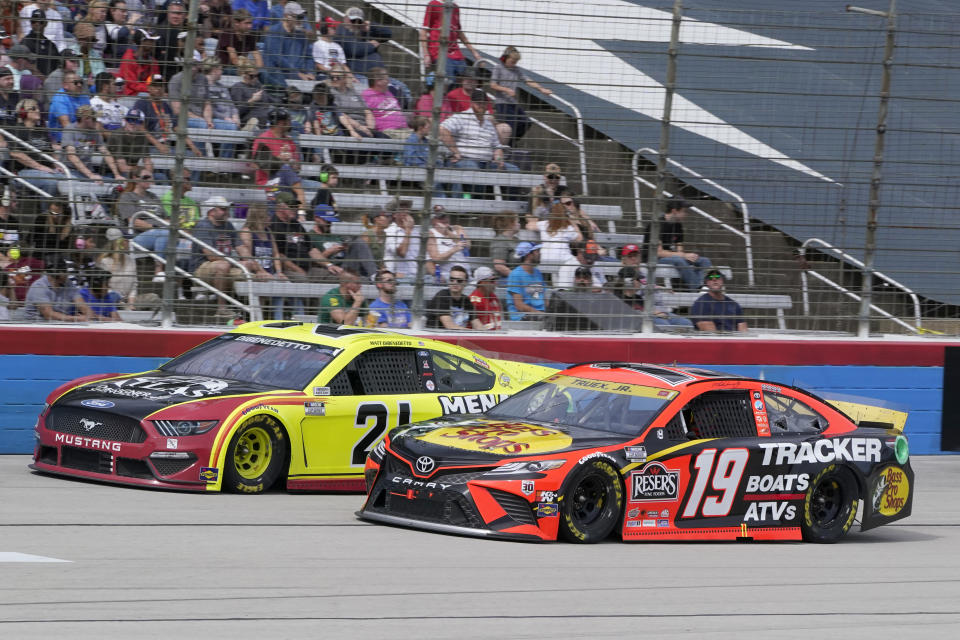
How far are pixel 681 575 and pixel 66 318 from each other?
6049mm

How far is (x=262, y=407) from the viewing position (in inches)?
367

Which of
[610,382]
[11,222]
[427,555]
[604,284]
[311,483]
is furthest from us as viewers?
[604,284]

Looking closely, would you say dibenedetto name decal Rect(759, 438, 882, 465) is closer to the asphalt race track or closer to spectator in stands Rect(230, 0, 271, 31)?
the asphalt race track

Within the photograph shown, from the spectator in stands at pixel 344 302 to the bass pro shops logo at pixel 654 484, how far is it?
450cm

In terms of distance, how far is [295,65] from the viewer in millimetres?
11820

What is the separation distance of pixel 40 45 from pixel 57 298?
2.13 m

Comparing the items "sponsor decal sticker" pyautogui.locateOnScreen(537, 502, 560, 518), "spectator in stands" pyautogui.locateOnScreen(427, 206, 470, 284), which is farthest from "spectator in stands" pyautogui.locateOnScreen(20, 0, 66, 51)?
"sponsor decal sticker" pyautogui.locateOnScreen(537, 502, 560, 518)

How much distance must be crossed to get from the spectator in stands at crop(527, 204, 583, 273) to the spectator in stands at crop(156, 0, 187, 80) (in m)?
3.53

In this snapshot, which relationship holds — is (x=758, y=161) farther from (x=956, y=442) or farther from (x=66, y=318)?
(x=66, y=318)

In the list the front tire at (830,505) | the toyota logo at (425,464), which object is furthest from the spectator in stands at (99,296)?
the front tire at (830,505)

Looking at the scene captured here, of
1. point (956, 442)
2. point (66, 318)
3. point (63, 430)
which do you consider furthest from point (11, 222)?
point (956, 442)

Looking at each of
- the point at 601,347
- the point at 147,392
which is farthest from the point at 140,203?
the point at 601,347

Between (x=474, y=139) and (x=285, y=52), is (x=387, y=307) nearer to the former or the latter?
(x=474, y=139)

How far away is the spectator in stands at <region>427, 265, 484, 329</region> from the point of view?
12492 millimetres
